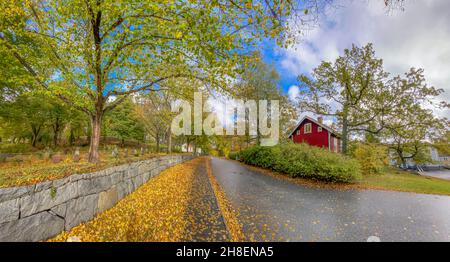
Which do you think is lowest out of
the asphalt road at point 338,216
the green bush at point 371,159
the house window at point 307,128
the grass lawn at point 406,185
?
the grass lawn at point 406,185

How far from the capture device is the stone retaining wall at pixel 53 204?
90.6 inches

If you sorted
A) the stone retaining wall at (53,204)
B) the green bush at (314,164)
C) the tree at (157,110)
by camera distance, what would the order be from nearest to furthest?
the stone retaining wall at (53,204) → the green bush at (314,164) → the tree at (157,110)

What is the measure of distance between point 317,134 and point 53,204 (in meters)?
24.4

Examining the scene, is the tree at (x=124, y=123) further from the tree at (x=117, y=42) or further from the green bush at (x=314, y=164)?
the green bush at (x=314, y=164)

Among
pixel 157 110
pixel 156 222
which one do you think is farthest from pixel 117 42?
pixel 157 110

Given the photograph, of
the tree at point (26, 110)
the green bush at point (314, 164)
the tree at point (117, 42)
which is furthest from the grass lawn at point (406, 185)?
the tree at point (26, 110)

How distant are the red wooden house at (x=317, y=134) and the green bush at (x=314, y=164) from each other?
983 cm

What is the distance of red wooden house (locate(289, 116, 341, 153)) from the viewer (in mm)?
20516

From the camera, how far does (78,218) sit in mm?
3295

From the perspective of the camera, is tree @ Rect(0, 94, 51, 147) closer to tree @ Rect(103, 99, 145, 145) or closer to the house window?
tree @ Rect(103, 99, 145, 145)

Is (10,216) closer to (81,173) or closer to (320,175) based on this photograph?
(81,173)

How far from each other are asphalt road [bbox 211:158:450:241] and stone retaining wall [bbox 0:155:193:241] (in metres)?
Result: 3.49
